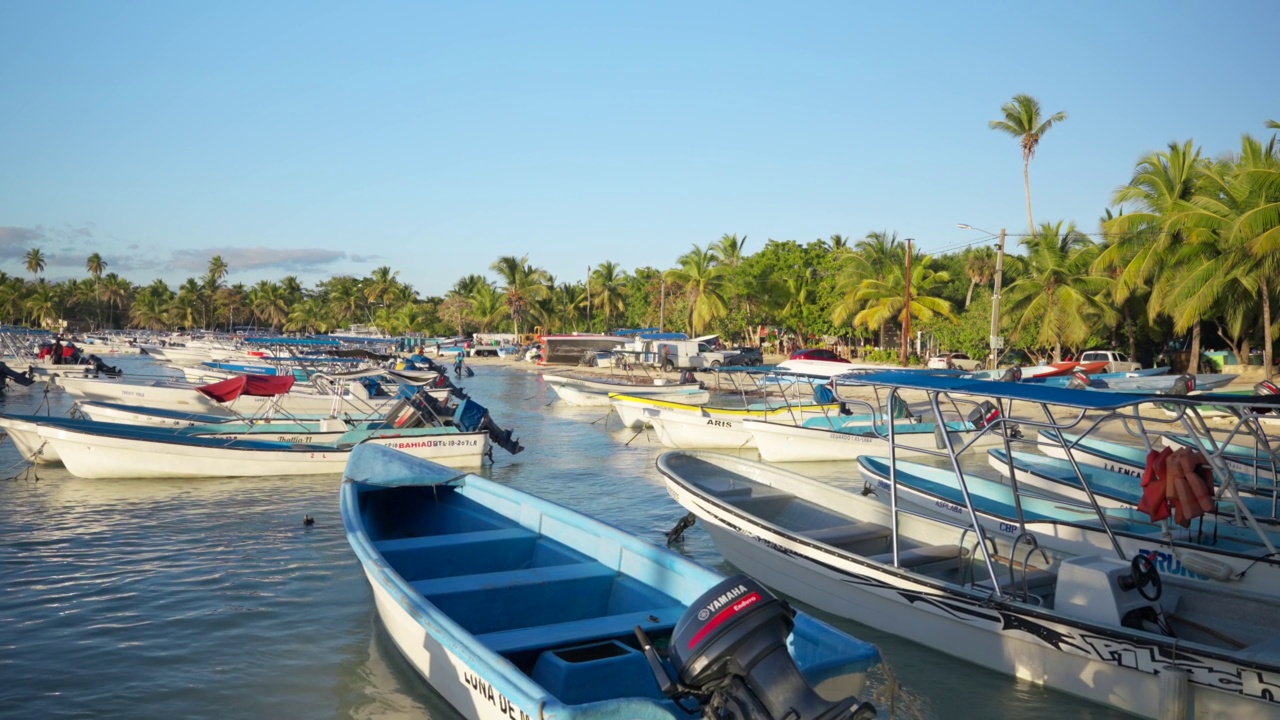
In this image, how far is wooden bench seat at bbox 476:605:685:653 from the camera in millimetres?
5664

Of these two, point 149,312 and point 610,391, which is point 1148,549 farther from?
point 149,312

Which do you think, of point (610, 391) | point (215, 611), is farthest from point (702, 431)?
point (215, 611)

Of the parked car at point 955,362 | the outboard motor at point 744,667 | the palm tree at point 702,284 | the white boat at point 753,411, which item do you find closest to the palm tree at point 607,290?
the palm tree at point 702,284

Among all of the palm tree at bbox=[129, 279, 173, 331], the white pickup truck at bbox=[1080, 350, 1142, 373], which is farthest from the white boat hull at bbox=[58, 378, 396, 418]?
the palm tree at bbox=[129, 279, 173, 331]

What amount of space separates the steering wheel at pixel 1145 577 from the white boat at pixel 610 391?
2284 centimetres

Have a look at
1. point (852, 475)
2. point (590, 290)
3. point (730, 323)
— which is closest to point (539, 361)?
point (730, 323)

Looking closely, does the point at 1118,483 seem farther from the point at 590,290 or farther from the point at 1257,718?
the point at 590,290

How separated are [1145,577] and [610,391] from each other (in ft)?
84.7

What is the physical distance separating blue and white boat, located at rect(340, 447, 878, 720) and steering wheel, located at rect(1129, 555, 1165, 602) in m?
3.12

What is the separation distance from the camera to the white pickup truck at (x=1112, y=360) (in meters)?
34.2

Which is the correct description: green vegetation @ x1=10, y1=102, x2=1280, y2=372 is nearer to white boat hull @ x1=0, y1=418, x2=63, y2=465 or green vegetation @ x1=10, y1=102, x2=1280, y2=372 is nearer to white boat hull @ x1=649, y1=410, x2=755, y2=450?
white boat hull @ x1=649, y1=410, x2=755, y2=450

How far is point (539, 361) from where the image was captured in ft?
204

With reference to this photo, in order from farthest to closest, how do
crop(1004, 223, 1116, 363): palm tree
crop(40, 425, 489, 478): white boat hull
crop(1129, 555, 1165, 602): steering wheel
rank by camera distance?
crop(1004, 223, 1116, 363): palm tree, crop(40, 425, 489, 478): white boat hull, crop(1129, 555, 1165, 602): steering wheel

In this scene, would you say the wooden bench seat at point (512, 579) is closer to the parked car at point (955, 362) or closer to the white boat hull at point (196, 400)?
the white boat hull at point (196, 400)
